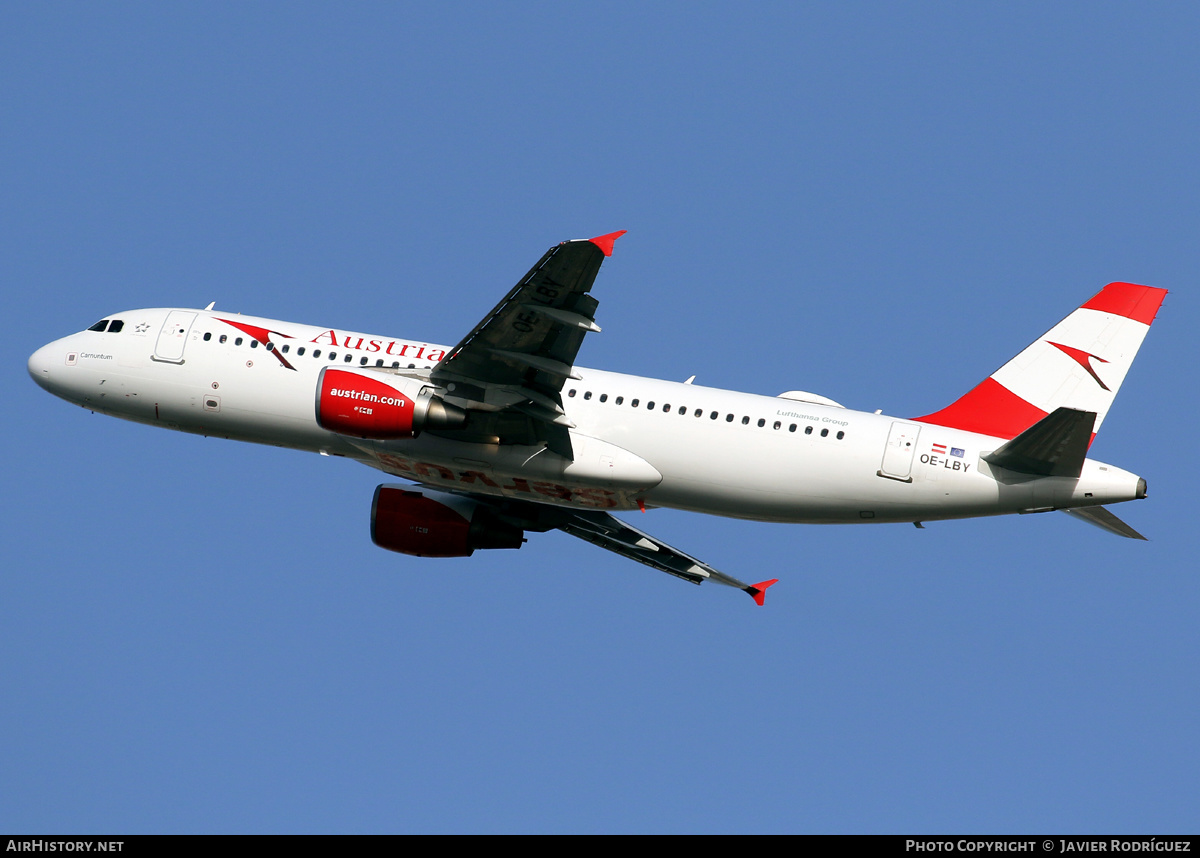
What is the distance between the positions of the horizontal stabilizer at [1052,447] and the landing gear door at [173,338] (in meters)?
21.8

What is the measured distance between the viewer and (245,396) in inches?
1352

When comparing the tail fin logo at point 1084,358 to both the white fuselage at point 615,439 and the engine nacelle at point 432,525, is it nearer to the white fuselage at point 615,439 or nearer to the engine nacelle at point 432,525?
the white fuselage at point 615,439

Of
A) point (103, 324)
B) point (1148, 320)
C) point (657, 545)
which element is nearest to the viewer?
point (1148, 320)

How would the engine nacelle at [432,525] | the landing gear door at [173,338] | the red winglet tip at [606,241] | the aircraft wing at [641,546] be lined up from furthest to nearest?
1. the aircraft wing at [641,546]
2. the engine nacelle at [432,525]
3. the landing gear door at [173,338]
4. the red winglet tip at [606,241]

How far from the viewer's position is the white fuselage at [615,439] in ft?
105

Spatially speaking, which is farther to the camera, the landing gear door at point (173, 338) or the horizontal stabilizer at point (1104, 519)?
the landing gear door at point (173, 338)

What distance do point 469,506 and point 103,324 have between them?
11.8 meters

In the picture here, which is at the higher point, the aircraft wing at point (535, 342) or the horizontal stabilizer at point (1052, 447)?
the aircraft wing at point (535, 342)

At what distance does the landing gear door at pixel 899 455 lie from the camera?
32.0 meters

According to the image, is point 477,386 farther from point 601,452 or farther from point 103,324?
point 103,324

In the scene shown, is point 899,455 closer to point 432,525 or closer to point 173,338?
point 432,525

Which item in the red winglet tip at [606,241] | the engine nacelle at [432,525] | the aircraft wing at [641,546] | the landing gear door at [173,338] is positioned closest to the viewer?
the red winglet tip at [606,241]

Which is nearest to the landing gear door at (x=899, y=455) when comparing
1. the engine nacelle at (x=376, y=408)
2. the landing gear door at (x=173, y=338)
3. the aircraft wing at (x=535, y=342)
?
the aircraft wing at (x=535, y=342)
